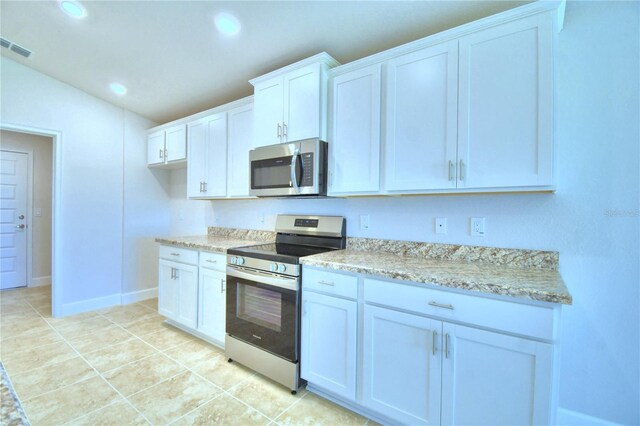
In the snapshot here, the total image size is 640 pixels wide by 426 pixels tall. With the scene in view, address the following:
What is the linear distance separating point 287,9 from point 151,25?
1.18 metres

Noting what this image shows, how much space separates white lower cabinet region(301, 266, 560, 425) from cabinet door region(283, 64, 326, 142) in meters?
1.08

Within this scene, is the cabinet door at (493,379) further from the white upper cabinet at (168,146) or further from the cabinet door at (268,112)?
the white upper cabinet at (168,146)

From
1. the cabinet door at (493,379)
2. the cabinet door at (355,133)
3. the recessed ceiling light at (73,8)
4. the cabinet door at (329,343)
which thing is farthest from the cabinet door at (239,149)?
the cabinet door at (493,379)

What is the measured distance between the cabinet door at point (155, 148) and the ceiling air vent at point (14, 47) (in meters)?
1.32

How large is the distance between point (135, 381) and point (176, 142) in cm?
255

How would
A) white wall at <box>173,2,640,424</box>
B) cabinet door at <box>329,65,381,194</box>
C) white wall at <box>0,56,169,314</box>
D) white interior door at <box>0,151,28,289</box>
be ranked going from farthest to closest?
1. white interior door at <box>0,151,28,289</box>
2. white wall at <box>0,56,169,314</box>
3. cabinet door at <box>329,65,381,194</box>
4. white wall at <box>173,2,640,424</box>

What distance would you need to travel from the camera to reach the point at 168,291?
119 inches

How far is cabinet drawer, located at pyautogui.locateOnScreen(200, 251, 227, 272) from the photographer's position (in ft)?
8.17

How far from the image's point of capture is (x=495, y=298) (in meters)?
1.33

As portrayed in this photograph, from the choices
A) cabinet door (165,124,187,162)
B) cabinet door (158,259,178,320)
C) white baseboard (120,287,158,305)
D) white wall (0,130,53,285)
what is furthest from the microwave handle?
white wall (0,130,53,285)

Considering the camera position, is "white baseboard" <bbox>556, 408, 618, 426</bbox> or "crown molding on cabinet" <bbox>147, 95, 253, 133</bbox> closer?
"white baseboard" <bbox>556, 408, 618, 426</bbox>

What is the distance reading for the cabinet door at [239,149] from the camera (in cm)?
279

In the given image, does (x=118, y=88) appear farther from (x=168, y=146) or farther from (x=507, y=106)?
(x=507, y=106)

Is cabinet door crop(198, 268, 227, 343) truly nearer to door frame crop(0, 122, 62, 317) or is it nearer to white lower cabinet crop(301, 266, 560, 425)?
white lower cabinet crop(301, 266, 560, 425)
